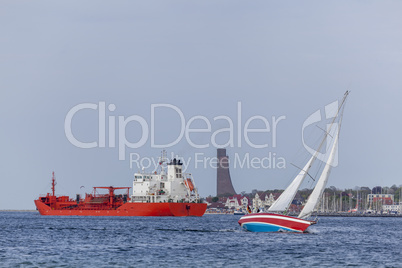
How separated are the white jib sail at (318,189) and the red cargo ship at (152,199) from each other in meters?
58.7

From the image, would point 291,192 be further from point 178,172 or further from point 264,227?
point 178,172

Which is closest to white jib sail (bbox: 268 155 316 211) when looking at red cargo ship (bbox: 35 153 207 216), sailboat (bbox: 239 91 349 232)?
sailboat (bbox: 239 91 349 232)

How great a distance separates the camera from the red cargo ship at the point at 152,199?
12031cm

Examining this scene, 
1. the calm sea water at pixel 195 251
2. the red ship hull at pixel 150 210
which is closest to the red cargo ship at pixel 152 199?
the red ship hull at pixel 150 210

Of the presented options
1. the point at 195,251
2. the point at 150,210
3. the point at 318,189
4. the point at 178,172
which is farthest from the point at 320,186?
the point at 178,172

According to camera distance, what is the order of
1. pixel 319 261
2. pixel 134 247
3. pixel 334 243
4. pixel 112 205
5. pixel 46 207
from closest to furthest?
1. pixel 319 261
2. pixel 134 247
3. pixel 334 243
4. pixel 112 205
5. pixel 46 207

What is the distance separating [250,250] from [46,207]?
92.0 m

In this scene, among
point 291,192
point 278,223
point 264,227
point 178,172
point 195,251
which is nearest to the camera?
point 195,251

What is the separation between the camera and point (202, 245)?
55.7 metres

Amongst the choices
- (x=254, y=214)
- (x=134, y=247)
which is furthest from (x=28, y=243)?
(x=254, y=214)

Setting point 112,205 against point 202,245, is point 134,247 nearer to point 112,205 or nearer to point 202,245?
point 202,245

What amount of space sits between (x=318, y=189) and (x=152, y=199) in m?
63.6

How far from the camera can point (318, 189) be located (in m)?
61.6

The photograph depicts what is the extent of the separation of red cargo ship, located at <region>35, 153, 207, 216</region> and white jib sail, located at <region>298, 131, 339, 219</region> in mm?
58680
